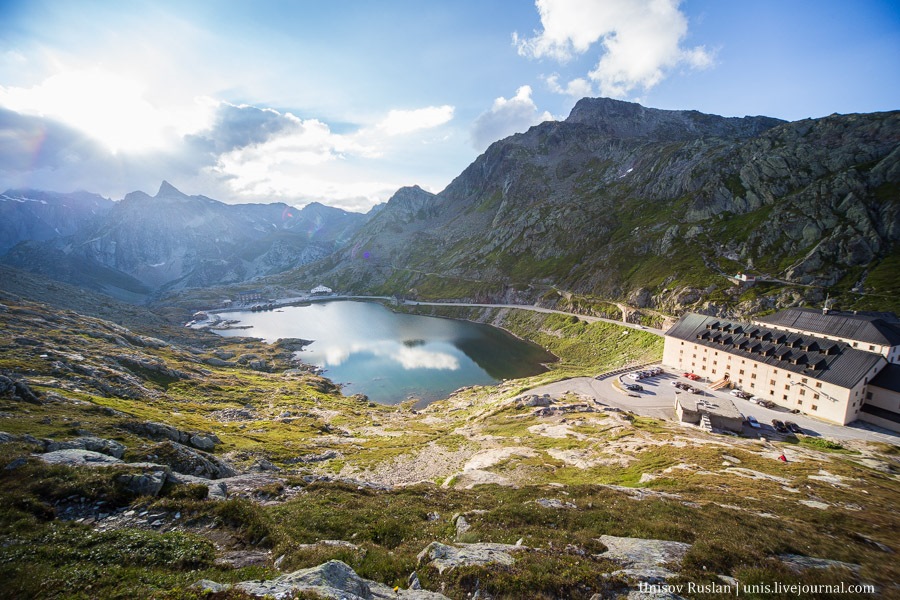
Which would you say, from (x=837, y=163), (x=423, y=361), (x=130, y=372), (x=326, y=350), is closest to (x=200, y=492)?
(x=130, y=372)

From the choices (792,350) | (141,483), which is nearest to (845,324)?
(792,350)

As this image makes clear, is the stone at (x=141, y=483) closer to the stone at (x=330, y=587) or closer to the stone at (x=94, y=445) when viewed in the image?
the stone at (x=94, y=445)

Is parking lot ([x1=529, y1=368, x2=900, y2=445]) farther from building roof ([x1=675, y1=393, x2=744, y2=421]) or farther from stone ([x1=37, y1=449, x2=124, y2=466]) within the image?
stone ([x1=37, y1=449, x2=124, y2=466])

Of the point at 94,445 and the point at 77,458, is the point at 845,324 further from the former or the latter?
the point at 94,445

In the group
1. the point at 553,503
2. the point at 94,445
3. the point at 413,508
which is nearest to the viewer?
the point at 413,508

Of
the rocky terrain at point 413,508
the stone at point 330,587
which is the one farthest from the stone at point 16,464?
the stone at point 330,587

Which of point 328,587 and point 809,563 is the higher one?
point 328,587

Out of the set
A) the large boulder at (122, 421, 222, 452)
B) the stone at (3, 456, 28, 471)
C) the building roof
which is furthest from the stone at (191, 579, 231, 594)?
the building roof

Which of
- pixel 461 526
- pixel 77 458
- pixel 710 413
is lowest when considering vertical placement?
pixel 710 413
